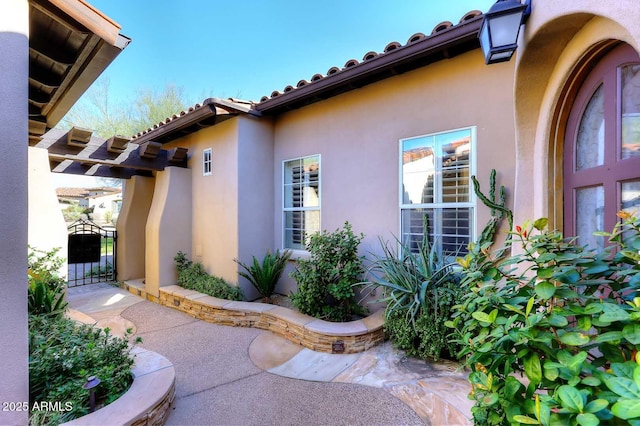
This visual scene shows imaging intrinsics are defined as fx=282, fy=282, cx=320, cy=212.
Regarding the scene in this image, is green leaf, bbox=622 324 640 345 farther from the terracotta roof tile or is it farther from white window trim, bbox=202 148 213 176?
white window trim, bbox=202 148 213 176

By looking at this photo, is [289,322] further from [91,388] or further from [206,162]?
[206,162]

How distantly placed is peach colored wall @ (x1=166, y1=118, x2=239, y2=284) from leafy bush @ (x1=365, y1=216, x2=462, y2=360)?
4.17m

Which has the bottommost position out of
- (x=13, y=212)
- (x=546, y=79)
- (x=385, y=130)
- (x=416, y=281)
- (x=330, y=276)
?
(x=330, y=276)

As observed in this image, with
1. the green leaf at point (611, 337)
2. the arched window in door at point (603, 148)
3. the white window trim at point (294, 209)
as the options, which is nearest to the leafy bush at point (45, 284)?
the white window trim at point (294, 209)

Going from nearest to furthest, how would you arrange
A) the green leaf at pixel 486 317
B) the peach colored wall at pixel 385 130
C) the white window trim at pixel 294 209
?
the green leaf at pixel 486 317, the peach colored wall at pixel 385 130, the white window trim at pixel 294 209

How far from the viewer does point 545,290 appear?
57.7 inches

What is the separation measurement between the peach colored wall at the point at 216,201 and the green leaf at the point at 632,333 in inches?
268

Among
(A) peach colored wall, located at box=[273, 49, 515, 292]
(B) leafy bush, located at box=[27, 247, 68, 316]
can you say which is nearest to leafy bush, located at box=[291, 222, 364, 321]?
(A) peach colored wall, located at box=[273, 49, 515, 292]

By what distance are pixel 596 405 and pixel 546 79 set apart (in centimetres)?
312

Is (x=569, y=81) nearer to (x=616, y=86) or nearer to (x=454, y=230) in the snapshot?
(x=616, y=86)

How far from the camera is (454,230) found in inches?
198

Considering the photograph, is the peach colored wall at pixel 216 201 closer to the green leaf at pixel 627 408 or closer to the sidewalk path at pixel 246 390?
the sidewalk path at pixel 246 390

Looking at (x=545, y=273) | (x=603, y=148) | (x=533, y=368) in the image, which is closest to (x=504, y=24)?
(x=603, y=148)

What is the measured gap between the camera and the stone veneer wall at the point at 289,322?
4.73m
